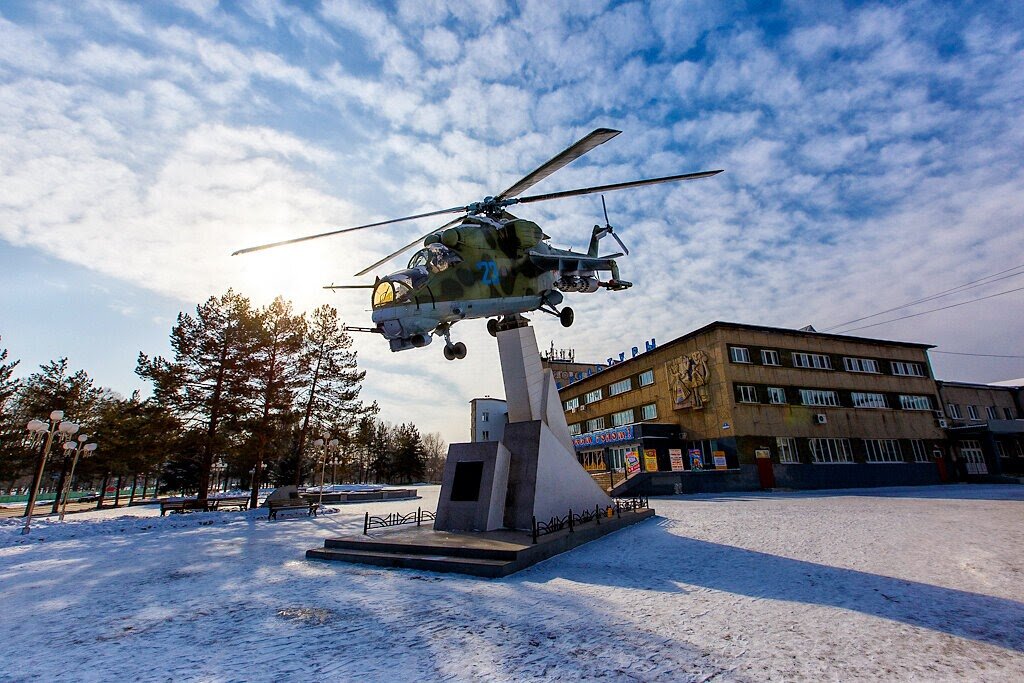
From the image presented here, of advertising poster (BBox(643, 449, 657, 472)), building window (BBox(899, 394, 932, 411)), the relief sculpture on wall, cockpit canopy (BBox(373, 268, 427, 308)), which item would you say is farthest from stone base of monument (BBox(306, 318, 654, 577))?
building window (BBox(899, 394, 932, 411))

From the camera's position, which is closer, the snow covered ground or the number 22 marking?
the snow covered ground

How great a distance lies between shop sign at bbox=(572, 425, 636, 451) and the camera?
35.4 metres

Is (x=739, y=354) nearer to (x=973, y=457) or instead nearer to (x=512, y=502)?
(x=973, y=457)

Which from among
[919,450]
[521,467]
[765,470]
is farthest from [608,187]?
[919,450]

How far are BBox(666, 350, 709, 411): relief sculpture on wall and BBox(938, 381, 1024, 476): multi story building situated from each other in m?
25.0

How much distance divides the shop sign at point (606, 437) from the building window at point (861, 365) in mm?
20103

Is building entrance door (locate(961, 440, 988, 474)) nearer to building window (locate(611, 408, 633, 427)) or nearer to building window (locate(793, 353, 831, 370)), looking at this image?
building window (locate(793, 353, 831, 370))

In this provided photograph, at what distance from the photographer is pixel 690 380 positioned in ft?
115

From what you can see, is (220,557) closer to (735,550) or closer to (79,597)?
(79,597)

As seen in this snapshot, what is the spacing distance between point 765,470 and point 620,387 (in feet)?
49.3

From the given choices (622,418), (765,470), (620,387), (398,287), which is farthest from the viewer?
(620,387)

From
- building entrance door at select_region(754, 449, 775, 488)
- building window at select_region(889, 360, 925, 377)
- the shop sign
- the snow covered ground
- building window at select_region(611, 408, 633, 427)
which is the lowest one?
the snow covered ground

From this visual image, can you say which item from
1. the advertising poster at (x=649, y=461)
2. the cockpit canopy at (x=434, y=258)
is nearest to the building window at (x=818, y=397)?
the advertising poster at (x=649, y=461)

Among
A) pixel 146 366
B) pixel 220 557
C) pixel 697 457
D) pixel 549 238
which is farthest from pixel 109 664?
pixel 697 457
